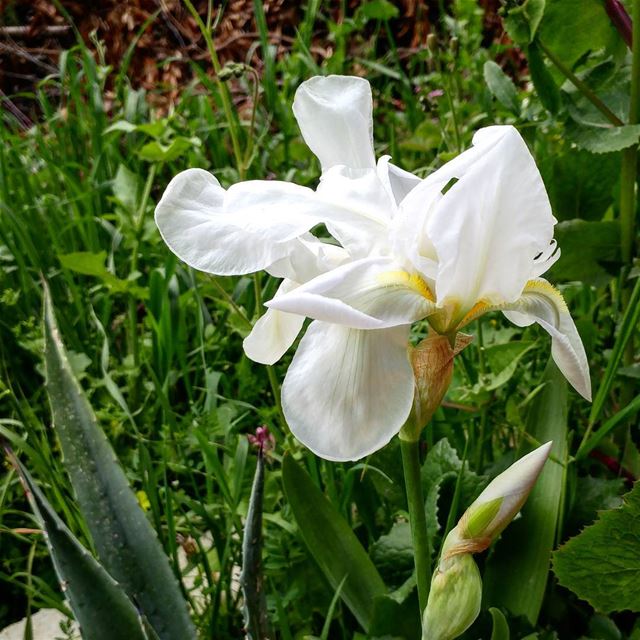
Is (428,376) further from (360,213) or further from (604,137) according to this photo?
(604,137)

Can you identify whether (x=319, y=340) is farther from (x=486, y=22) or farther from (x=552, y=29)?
(x=486, y=22)

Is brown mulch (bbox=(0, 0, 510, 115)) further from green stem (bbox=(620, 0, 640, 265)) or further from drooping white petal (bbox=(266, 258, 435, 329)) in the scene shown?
drooping white petal (bbox=(266, 258, 435, 329))

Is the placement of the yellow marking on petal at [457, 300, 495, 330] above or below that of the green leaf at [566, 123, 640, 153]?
above

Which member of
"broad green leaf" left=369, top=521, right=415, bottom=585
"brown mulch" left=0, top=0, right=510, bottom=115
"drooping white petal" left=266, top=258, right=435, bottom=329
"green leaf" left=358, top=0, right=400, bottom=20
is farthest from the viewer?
"brown mulch" left=0, top=0, right=510, bottom=115

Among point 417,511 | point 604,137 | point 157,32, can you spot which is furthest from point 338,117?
point 157,32

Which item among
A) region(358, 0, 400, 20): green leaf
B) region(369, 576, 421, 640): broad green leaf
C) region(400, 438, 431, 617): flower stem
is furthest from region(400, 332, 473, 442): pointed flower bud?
region(358, 0, 400, 20): green leaf

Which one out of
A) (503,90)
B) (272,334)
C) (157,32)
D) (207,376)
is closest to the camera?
(272,334)
